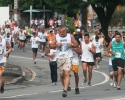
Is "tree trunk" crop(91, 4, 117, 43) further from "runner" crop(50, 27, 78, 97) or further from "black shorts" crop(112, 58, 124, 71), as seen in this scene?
"runner" crop(50, 27, 78, 97)

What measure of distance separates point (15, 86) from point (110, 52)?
415 centimetres

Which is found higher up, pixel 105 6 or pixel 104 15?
pixel 105 6

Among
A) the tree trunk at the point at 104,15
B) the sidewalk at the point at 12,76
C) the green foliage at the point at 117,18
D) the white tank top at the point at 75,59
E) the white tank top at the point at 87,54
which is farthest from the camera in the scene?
the green foliage at the point at 117,18

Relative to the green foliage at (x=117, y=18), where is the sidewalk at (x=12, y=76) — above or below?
below

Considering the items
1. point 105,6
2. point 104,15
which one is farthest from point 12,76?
point 104,15

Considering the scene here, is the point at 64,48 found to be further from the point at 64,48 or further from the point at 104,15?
the point at 104,15

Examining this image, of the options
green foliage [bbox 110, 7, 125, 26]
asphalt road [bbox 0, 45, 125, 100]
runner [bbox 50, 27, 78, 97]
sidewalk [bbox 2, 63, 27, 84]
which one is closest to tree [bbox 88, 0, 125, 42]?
green foliage [bbox 110, 7, 125, 26]

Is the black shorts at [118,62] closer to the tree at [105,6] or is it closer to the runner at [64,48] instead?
the runner at [64,48]

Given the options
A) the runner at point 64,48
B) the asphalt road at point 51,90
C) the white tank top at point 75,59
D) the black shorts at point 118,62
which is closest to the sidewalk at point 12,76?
the asphalt road at point 51,90

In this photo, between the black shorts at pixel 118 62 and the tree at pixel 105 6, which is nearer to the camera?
the black shorts at pixel 118 62

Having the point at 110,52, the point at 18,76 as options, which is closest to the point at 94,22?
the point at 18,76

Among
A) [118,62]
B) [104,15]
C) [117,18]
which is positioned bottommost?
[118,62]

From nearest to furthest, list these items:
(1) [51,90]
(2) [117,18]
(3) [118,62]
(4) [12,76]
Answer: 1. (3) [118,62]
2. (1) [51,90]
3. (4) [12,76]
4. (2) [117,18]

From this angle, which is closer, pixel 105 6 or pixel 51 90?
pixel 51 90
